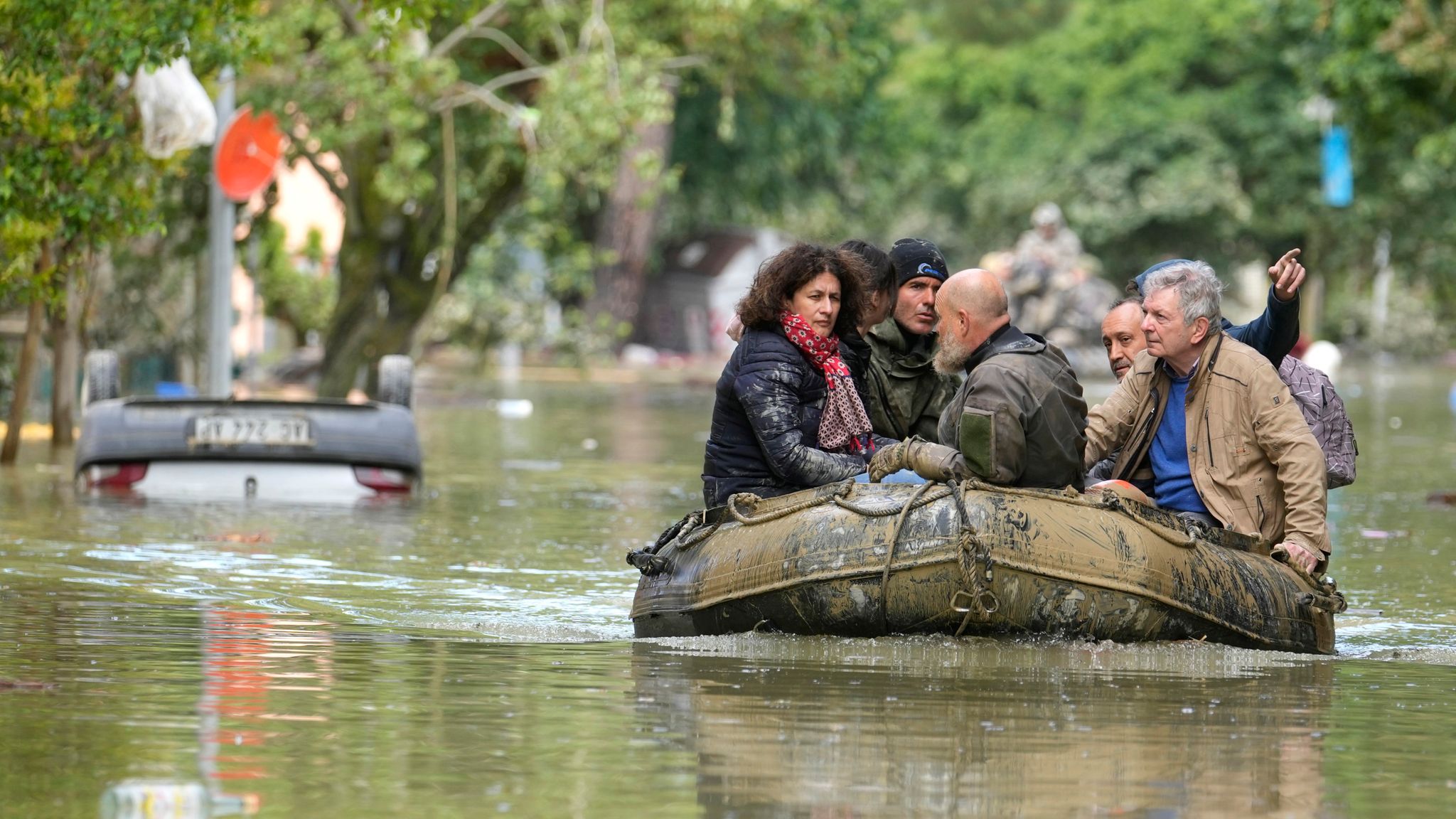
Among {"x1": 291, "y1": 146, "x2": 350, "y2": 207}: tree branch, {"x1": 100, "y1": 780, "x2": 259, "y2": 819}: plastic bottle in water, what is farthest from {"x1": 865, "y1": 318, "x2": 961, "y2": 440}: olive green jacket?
{"x1": 291, "y1": 146, "x2": 350, "y2": 207}: tree branch

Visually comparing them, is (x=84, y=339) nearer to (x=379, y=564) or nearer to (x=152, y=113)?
(x=152, y=113)

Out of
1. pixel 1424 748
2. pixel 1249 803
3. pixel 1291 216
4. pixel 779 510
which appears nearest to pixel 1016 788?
pixel 1249 803

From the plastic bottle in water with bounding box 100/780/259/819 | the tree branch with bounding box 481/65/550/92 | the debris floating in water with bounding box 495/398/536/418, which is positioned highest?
the tree branch with bounding box 481/65/550/92

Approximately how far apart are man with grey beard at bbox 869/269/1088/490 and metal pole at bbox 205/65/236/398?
11.8 meters

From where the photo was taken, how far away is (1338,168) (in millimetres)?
49594

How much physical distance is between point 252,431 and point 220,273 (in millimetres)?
5252

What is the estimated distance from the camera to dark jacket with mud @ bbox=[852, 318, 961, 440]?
961 cm

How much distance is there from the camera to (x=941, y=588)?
27.1 feet

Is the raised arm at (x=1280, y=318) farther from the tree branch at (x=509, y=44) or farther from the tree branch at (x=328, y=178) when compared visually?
the tree branch at (x=328, y=178)

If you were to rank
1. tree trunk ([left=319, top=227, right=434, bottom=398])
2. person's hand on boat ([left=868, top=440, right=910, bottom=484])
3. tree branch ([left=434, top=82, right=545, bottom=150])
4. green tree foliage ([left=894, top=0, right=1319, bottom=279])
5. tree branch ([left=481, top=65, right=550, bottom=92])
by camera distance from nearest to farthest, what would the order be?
1. person's hand on boat ([left=868, top=440, right=910, bottom=484])
2. tree branch ([left=434, top=82, right=545, bottom=150])
3. tree branch ([left=481, top=65, right=550, bottom=92])
4. tree trunk ([left=319, top=227, right=434, bottom=398])
5. green tree foliage ([left=894, top=0, right=1319, bottom=279])

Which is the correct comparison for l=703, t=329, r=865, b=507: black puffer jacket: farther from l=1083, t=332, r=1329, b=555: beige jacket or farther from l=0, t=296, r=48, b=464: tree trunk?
l=0, t=296, r=48, b=464: tree trunk

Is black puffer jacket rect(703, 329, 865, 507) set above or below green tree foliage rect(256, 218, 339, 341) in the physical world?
below

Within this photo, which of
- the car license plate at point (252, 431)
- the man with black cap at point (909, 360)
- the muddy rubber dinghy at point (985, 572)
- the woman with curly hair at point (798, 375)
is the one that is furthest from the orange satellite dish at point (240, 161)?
the muddy rubber dinghy at point (985, 572)

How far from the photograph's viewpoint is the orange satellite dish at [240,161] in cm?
1956
